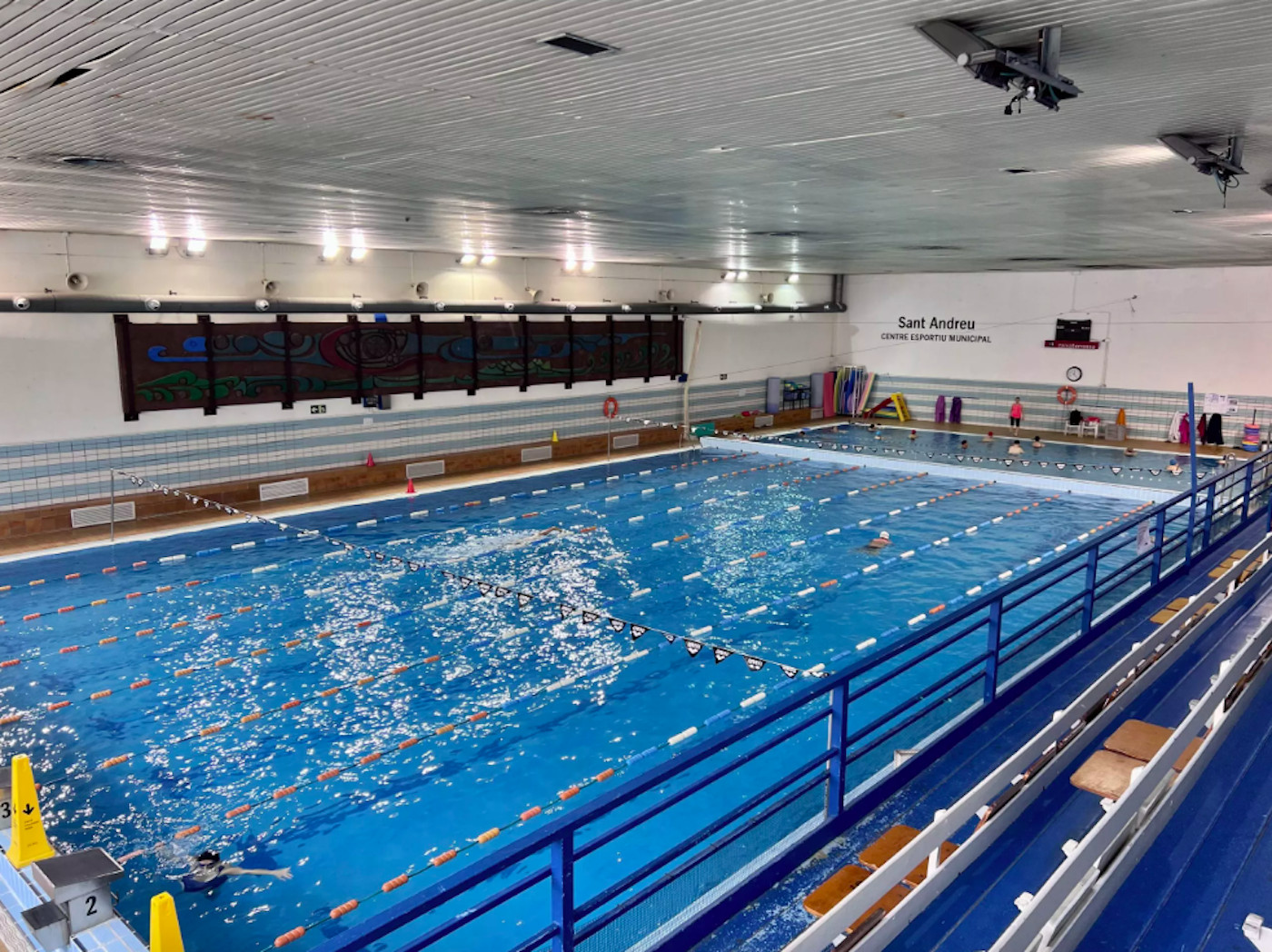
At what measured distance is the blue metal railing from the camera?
2.90 meters

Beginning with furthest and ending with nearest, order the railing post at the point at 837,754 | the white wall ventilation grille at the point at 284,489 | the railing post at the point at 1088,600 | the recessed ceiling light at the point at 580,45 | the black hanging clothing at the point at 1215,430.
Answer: the black hanging clothing at the point at 1215,430 → the white wall ventilation grille at the point at 284,489 → the railing post at the point at 1088,600 → the railing post at the point at 837,754 → the recessed ceiling light at the point at 580,45

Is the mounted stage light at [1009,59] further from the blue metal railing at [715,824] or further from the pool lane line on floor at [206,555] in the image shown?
the pool lane line on floor at [206,555]

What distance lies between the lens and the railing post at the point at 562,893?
2889mm

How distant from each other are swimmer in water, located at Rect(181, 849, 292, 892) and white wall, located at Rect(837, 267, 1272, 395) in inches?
857

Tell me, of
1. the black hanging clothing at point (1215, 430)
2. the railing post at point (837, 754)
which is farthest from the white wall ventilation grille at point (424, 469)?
the black hanging clothing at point (1215, 430)

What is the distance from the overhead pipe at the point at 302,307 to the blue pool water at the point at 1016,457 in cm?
429

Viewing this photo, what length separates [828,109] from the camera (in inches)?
203

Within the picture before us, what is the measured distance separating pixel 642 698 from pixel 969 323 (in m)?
19.4

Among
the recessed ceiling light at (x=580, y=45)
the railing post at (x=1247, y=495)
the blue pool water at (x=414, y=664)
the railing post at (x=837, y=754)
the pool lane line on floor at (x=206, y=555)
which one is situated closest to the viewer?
the recessed ceiling light at (x=580, y=45)

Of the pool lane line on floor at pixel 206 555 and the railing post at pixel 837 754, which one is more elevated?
the railing post at pixel 837 754

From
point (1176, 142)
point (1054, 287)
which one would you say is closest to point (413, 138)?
point (1176, 142)

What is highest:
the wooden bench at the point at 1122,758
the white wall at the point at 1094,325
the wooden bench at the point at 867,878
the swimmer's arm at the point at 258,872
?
the white wall at the point at 1094,325

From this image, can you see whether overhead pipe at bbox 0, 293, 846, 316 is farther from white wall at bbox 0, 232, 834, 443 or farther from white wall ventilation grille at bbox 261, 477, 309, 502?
white wall ventilation grille at bbox 261, 477, 309, 502

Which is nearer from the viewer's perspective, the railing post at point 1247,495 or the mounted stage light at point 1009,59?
the mounted stage light at point 1009,59
